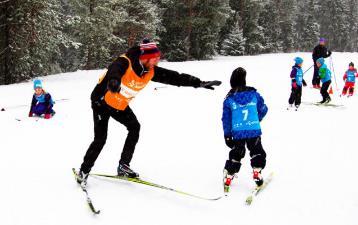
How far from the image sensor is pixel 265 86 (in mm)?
17875

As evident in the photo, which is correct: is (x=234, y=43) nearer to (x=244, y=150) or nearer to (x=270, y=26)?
(x=270, y=26)

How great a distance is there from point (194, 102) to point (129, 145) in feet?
26.3

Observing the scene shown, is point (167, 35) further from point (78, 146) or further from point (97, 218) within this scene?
point (97, 218)

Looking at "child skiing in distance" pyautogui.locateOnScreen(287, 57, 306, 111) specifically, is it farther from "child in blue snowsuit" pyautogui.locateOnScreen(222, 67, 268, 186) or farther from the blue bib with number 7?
the blue bib with number 7

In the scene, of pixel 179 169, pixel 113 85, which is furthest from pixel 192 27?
pixel 113 85

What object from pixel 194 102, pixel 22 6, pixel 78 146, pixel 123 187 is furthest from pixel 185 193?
pixel 22 6

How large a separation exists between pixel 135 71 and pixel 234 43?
37528 mm

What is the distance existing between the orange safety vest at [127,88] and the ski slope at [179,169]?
1.19 metres

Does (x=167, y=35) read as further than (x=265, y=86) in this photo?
Yes

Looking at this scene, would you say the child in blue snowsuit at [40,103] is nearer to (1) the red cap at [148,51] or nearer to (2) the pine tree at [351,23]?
(1) the red cap at [148,51]

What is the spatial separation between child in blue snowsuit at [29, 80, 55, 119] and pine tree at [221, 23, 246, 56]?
105ft

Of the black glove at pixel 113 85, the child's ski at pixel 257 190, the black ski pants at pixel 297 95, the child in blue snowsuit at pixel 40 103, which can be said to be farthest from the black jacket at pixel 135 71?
the black ski pants at pixel 297 95

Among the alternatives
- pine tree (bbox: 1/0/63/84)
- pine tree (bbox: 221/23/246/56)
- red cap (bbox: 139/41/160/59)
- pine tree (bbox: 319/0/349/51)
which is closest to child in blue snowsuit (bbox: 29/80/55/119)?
red cap (bbox: 139/41/160/59)

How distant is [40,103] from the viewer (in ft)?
35.4
